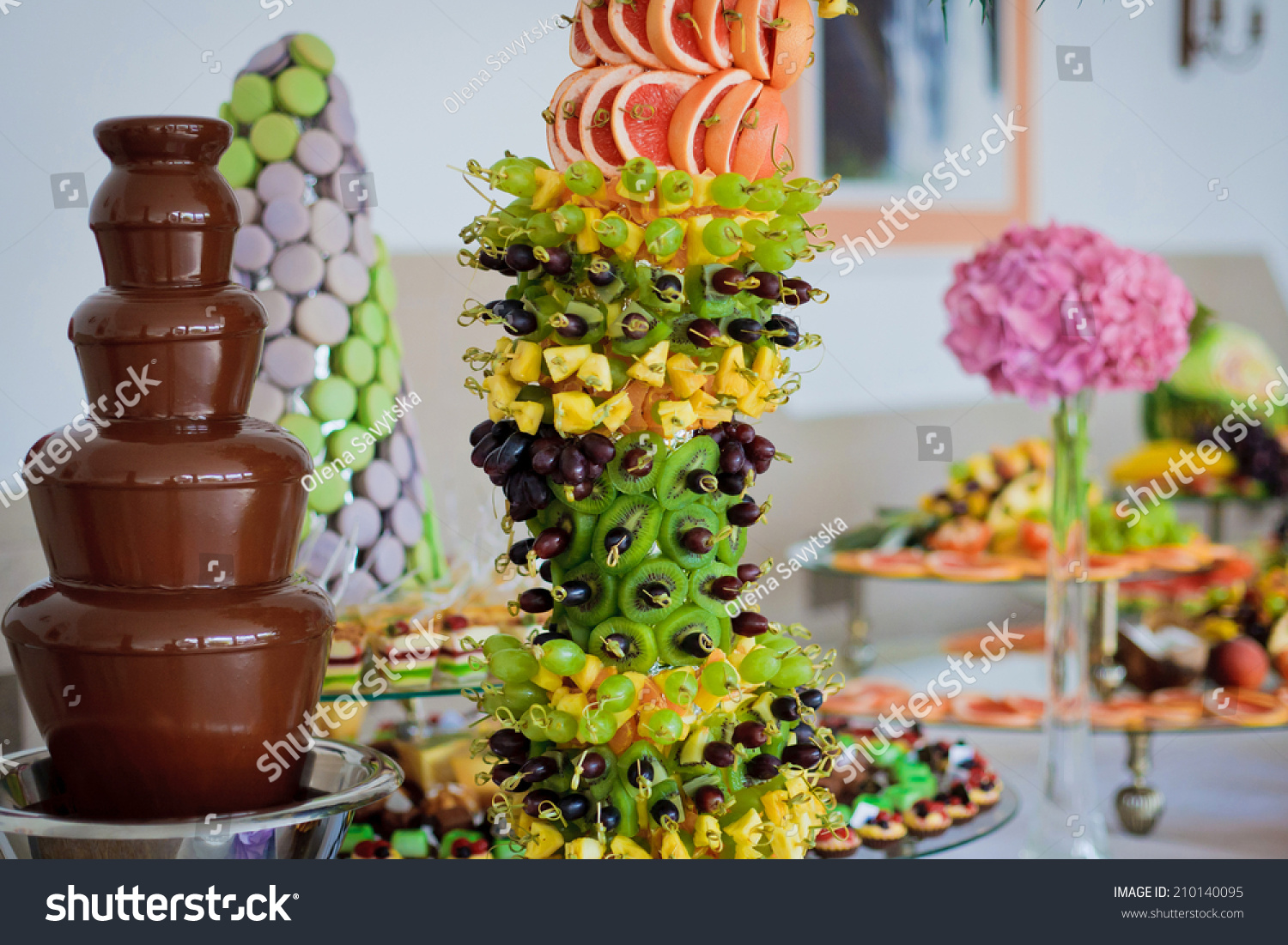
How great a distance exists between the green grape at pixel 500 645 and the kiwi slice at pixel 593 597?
2.4 inches

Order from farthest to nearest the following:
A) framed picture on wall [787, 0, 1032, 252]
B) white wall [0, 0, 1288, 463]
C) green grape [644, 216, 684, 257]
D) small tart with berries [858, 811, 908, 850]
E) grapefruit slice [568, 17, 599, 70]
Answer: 1. framed picture on wall [787, 0, 1032, 252]
2. white wall [0, 0, 1288, 463]
3. small tart with berries [858, 811, 908, 850]
4. grapefruit slice [568, 17, 599, 70]
5. green grape [644, 216, 684, 257]

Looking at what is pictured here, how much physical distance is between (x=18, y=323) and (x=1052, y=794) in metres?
1.60

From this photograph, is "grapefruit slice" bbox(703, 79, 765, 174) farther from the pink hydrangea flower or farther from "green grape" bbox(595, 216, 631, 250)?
the pink hydrangea flower

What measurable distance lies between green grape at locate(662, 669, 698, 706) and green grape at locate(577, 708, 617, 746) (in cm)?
5

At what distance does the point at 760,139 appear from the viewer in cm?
97

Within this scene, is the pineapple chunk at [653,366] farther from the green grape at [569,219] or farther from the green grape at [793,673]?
the green grape at [793,673]

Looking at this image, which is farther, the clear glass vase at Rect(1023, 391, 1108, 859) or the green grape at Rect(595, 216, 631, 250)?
the clear glass vase at Rect(1023, 391, 1108, 859)

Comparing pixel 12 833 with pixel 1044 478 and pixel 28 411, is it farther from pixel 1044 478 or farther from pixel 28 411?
pixel 1044 478

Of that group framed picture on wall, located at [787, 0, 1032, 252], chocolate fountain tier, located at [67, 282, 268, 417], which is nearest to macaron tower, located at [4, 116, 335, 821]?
chocolate fountain tier, located at [67, 282, 268, 417]

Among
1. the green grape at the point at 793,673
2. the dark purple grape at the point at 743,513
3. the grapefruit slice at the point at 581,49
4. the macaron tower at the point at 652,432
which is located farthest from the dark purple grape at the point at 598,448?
the grapefruit slice at the point at 581,49

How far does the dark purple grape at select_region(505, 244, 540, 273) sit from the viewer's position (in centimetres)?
92

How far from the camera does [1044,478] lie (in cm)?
259

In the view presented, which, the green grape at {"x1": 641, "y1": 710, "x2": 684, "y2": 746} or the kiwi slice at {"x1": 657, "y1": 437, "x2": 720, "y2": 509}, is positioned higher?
the kiwi slice at {"x1": 657, "y1": 437, "x2": 720, "y2": 509}
